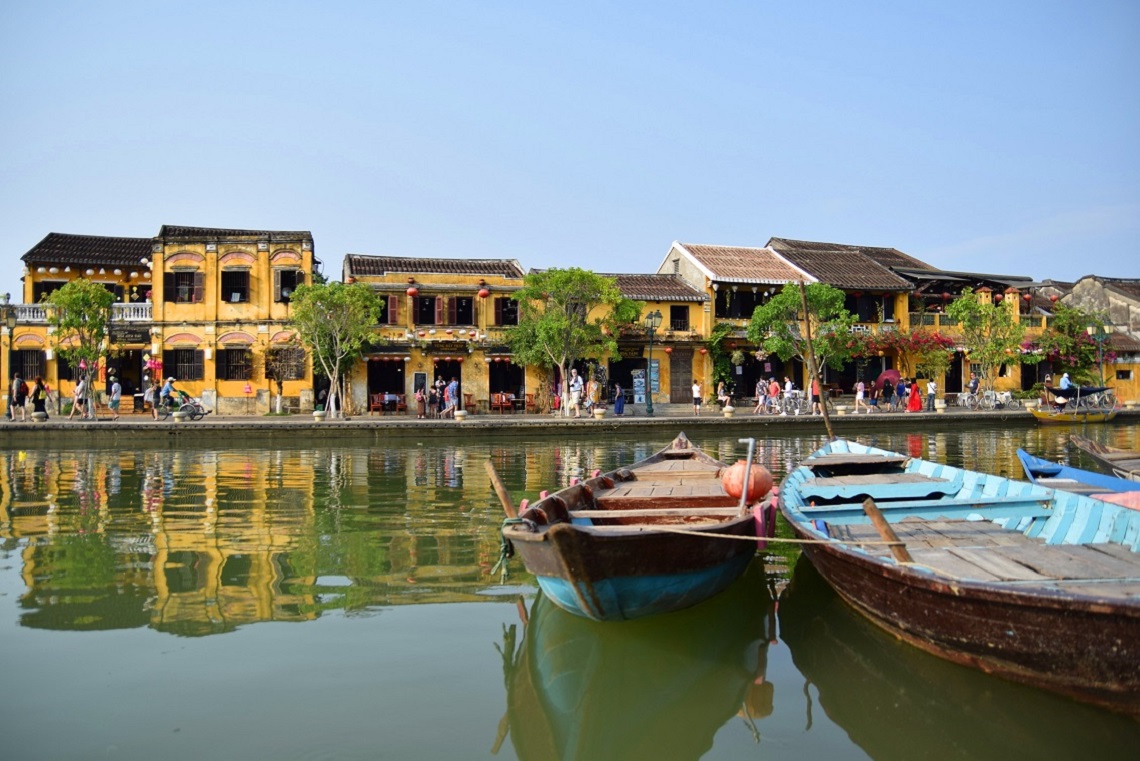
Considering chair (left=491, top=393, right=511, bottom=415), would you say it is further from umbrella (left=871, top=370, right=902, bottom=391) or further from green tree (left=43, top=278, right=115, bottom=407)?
umbrella (left=871, top=370, right=902, bottom=391)

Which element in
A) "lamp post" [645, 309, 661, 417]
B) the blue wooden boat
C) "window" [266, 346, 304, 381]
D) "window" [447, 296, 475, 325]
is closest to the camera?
the blue wooden boat

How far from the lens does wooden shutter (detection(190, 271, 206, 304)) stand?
89.0 ft

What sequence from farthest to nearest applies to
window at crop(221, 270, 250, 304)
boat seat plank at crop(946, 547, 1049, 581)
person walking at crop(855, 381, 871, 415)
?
window at crop(221, 270, 250, 304) → person walking at crop(855, 381, 871, 415) → boat seat plank at crop(946, 547, 1049, 581)

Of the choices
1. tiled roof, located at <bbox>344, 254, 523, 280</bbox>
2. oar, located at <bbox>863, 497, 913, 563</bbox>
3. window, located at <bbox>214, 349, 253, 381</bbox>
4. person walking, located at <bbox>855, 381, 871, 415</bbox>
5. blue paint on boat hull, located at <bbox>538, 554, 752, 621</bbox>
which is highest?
tiled roof, located at <bbox>344, 254, 523, 280</bbox>

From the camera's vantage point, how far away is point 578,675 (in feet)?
15.2

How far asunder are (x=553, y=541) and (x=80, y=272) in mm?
30849

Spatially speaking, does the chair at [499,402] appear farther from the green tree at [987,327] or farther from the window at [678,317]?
the green tree at [987,327]

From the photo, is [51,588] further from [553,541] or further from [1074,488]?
[1074,488]

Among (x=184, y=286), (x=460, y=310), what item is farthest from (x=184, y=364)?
(x=460, y=310)

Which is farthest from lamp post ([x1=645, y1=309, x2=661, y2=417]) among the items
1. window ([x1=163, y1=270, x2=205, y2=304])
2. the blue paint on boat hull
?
the blue paint on boat hull

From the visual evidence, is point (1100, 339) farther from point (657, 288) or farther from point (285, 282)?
point (285, 282)

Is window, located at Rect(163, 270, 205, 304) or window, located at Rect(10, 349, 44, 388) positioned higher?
window, located at Rect(163, 270, 205, 304)

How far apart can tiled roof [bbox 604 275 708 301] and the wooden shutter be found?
46.8 ft

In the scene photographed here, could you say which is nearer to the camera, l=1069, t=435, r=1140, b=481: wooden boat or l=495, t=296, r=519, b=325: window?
l=1069, t=435, r=1140, b=481: wooden boat
